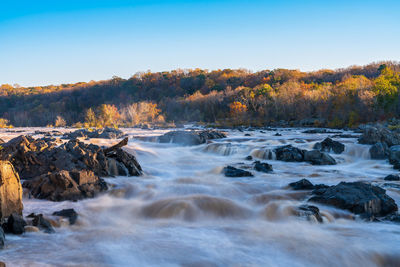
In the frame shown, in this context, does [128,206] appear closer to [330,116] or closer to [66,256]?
[66,256]

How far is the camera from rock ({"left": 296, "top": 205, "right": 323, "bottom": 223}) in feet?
21.5

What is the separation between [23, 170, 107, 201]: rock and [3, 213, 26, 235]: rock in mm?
2130

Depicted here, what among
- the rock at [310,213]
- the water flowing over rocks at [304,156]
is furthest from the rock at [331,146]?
the rock at [310,213]

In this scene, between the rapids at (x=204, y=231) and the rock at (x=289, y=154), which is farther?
the rock at (x=289, y=154)

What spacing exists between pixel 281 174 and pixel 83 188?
7216mm

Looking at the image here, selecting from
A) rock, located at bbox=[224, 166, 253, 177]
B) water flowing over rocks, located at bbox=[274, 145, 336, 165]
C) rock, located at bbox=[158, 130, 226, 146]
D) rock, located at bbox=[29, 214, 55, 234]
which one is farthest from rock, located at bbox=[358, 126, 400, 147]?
rock, located at bbox=[29, 214, 55, 234]

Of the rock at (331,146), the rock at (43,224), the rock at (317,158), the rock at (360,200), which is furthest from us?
the rock at (331,146)

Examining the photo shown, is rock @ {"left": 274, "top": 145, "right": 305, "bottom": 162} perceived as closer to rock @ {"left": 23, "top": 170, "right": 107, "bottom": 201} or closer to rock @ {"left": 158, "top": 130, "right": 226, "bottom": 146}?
rock @ {"left": 158, "top": 130, "right": 226, "bottom": 146}

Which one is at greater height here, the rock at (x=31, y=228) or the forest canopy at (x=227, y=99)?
the forest canopy at (x=227, y=99)

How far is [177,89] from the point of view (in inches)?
4176

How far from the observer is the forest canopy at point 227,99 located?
124 ft

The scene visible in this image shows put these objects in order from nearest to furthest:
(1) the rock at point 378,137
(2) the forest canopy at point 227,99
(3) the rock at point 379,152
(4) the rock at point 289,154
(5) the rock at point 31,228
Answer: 1. (5) the rock at point 31,228
2. (4) the rock at point 289,154
3. (3) the rock at point 379,152
4. (1) the rock at point 378,137
5. (2) the forest canopy at point 227,99

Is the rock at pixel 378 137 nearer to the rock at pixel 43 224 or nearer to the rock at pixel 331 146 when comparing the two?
the rock at pixel 331 146

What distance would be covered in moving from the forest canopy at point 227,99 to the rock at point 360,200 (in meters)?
31.4
